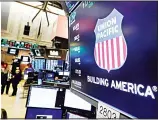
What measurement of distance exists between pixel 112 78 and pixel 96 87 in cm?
21

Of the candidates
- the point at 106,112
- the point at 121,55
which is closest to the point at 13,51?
the point at 106,112

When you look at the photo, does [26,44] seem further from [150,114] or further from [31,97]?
[150,114]

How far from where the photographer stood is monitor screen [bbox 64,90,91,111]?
7.62 ft

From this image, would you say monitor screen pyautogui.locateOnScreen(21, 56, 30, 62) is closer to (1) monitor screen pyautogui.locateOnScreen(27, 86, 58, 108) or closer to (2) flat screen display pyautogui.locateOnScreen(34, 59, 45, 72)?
(2) flat screen display pyautogui.locateOnScreen(34, 59, 45, 72)

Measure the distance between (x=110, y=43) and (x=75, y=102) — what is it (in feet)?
5.26

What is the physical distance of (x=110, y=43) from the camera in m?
0.96

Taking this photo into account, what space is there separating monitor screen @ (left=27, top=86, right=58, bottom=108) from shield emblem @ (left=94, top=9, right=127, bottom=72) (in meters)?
1.56

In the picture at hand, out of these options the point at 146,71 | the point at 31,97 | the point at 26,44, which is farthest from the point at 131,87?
the point at 26,44

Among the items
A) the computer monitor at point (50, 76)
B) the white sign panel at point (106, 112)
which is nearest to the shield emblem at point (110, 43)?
the white sign panel at point (106, 112)

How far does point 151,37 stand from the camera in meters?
0.67

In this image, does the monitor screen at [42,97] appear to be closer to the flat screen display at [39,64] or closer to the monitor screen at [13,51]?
the flat screen display at [39,64]

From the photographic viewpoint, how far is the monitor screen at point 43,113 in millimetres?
2421

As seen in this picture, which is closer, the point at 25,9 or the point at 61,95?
the point at 61,95

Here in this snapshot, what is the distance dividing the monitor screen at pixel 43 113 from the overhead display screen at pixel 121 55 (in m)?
1.26
